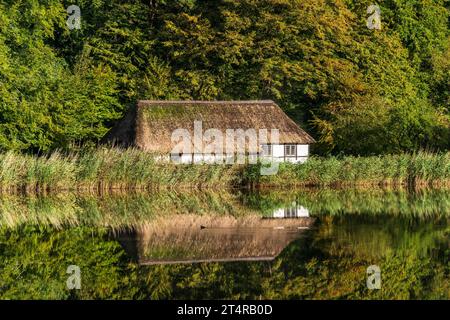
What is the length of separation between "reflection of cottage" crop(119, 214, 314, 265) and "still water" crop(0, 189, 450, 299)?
1.0 inches

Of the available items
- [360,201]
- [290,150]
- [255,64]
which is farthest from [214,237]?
[255,64]

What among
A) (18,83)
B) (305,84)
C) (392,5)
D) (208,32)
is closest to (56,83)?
(18,83)

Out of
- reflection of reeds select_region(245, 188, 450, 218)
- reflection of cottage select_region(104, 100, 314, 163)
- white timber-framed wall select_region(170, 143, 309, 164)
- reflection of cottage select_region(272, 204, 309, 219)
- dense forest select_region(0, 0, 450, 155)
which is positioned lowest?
reflection of cottage select_region(272, 204, 309, 219)

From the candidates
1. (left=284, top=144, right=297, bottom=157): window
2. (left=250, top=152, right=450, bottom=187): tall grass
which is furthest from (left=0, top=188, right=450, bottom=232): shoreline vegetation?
(left=284, top=144, right=297, bottom=157): window

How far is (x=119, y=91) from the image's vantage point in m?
43.6

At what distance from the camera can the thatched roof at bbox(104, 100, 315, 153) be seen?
38125 millimetres

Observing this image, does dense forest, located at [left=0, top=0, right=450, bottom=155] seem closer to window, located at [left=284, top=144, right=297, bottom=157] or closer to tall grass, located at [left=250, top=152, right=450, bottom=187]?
window, located at [left=284, top=144, right=297, bottom=157]

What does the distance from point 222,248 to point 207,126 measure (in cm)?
2081

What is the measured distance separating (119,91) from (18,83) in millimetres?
8203

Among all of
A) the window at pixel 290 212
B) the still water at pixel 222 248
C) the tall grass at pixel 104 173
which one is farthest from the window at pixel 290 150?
the window at pixel 290 212

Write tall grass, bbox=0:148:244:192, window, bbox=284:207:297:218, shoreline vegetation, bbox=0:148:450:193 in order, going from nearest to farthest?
1. window, bbox=284:207:297:218
2. tall grass, bbox=0:148:244:192
3. shoreline vegetation, bbox=0:148:450:193

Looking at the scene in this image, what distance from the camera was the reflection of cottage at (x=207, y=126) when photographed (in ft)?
125

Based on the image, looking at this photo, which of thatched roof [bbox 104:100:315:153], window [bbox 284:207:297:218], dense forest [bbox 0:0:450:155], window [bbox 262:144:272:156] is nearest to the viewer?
window [bbox 284:207:297:218]

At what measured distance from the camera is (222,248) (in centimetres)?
1884
